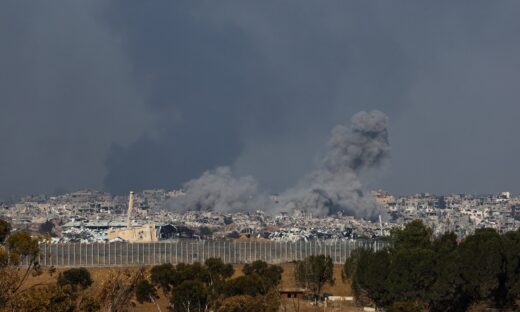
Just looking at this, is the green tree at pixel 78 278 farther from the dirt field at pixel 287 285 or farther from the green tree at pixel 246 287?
the green tree at pixel 246 287

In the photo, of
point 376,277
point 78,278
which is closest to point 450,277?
point 376,277

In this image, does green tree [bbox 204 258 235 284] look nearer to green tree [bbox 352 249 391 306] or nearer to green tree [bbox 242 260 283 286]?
green tree [bbox 242 260 283 286]

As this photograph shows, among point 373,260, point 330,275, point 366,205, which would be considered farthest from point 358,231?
point 373,260

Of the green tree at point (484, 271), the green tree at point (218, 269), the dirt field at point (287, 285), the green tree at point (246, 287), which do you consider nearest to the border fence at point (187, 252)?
the dirt field at point (287, 285)

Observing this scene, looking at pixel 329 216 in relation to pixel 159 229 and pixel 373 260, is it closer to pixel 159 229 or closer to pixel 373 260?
pixel 159 229

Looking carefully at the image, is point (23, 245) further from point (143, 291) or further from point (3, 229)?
point (143, 291)
